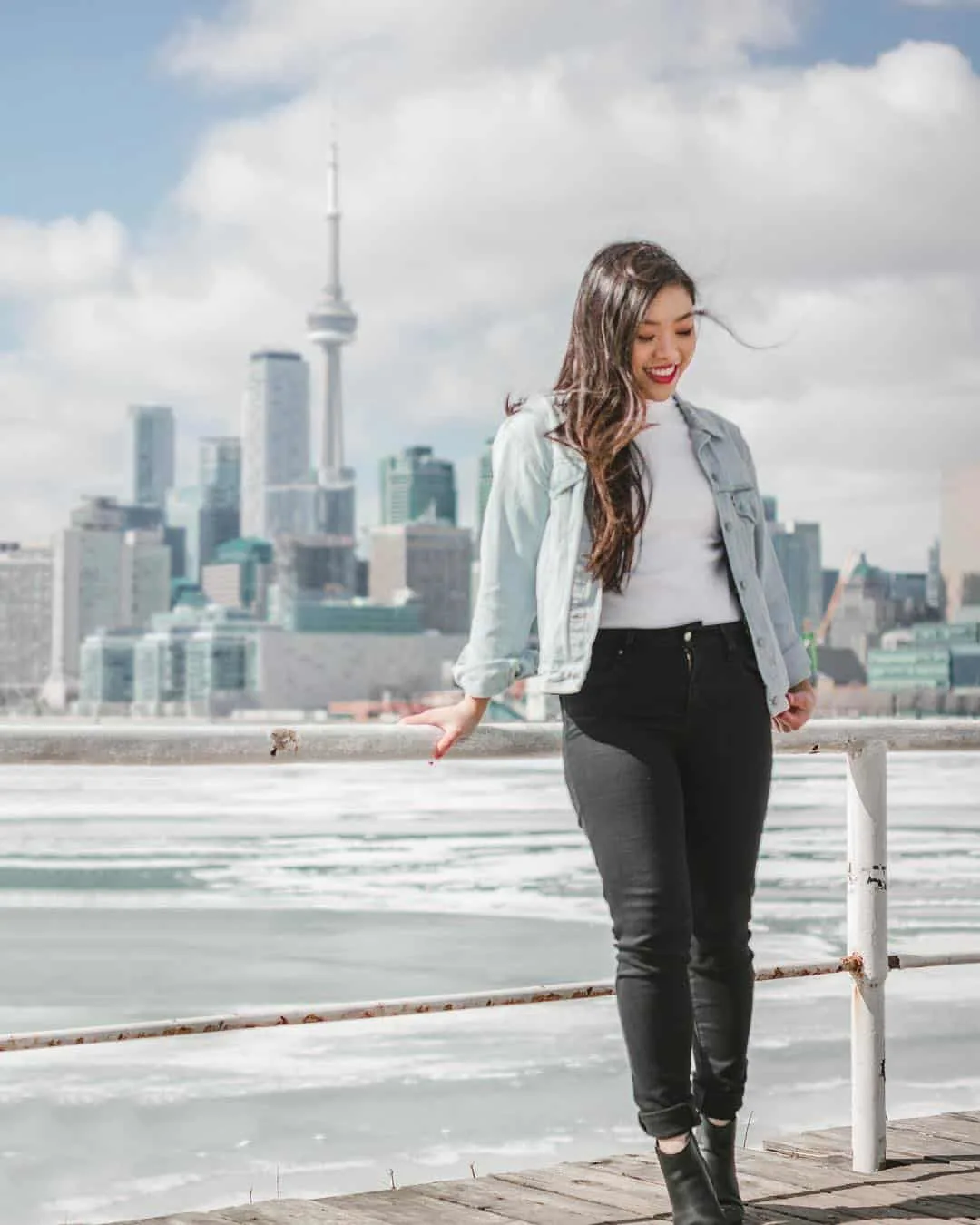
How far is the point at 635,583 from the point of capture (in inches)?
80.6

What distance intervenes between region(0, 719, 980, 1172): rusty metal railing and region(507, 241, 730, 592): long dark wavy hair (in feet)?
1.08

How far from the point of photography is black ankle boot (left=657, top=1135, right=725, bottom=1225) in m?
2.05

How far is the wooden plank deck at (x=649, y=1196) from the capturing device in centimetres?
224

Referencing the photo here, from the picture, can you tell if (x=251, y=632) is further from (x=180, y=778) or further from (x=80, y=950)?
(x=80, y=950)

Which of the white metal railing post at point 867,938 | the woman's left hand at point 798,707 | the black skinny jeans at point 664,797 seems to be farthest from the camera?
the white metal railing post at point 867,938

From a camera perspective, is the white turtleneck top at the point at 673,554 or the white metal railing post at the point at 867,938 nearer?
the white turtleneck top at the point at 673,554

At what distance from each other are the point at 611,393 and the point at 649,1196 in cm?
112

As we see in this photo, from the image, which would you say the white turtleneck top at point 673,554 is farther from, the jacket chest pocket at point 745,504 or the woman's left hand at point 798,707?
the woman's left hand at point 798,707

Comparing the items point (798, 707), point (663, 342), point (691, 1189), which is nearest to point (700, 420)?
point (663, 342)

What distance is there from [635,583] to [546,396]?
28cm

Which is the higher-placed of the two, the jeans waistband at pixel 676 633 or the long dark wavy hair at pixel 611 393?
the long dark wavy hair at pixel 611 393

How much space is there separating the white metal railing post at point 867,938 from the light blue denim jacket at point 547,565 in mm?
372

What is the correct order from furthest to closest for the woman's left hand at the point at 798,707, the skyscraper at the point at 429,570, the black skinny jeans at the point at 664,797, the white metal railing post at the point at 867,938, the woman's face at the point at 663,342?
the skyscraper at the point at 429,570
the white metal railing post at the point at 867,938
the woman's left hand at the point at 798,707
the woman's face at the point at 663,342
the black skinny jeans at the point at 664,797

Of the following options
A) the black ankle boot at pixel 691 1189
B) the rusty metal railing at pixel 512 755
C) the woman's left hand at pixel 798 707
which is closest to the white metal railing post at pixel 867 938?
the rusty metal railing at pixel 512 755
